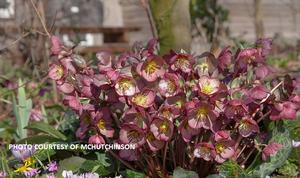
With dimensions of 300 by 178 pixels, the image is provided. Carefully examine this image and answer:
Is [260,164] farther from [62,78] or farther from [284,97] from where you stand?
[62,78]

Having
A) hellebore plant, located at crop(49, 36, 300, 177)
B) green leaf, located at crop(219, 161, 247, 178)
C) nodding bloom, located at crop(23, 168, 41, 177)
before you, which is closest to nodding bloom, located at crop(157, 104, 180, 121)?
hellebore plant, located at crop(49, 36, 300, 177)

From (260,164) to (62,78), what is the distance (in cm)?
72

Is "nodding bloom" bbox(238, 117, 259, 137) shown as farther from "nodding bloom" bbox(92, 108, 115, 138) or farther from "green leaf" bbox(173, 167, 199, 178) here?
"nodding bloom" bbox(92, 108, 115, 138)

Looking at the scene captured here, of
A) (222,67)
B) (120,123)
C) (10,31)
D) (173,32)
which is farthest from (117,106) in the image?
(10,31)

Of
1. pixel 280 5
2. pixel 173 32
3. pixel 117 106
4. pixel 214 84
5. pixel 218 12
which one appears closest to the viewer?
pixel 214 84

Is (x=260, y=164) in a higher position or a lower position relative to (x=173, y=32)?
lower

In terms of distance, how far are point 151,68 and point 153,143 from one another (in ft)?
0.78

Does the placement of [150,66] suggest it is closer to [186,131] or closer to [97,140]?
[186,131]

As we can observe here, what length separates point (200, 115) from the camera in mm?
1934

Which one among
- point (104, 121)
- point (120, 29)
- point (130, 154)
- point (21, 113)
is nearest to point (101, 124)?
point (104, 121)

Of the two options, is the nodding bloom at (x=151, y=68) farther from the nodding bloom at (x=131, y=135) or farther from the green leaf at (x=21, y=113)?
the green leaf at (x=21, y=113)

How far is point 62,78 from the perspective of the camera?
212cm

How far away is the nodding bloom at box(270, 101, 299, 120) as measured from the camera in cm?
200

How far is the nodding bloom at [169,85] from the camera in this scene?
197cm
